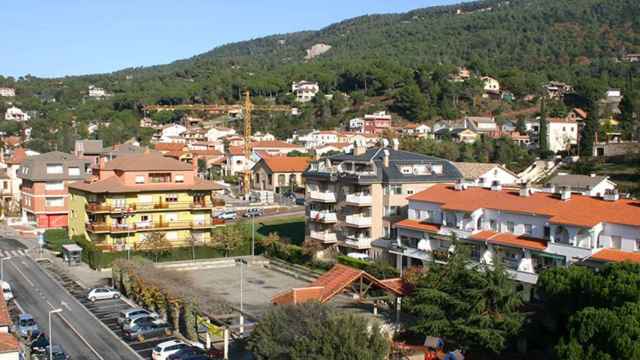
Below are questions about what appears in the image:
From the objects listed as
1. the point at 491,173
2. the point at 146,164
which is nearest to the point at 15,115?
the point at 146,164

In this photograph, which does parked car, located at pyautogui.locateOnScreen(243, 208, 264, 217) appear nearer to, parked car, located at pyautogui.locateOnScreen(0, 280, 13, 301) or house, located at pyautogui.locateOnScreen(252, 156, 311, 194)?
house, located at pyautogui.locateOnScreen(252, 156, 311, 194)

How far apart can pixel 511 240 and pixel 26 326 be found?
2457 cm

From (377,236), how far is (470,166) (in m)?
23.1

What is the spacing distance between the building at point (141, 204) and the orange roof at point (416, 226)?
52.5 feet

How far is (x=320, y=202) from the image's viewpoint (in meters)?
54.9

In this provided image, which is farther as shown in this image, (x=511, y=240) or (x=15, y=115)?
(x=15, y=115)

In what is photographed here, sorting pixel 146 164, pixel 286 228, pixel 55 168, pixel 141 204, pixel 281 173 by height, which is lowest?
pixel 286 228

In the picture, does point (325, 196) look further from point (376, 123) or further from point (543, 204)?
point (376, 123)

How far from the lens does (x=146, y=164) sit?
180 feet

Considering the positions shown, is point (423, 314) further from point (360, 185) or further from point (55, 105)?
point (55, 105)

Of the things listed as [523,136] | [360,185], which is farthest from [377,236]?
[523,136]

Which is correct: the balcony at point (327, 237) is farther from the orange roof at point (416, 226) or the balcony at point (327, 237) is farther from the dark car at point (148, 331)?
the dark car at point (148, 331)

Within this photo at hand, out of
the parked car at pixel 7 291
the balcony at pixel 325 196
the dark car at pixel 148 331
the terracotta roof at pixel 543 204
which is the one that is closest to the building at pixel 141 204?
the balcony at pixel 325 196

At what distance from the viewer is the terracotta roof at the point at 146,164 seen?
54438 millimetres
